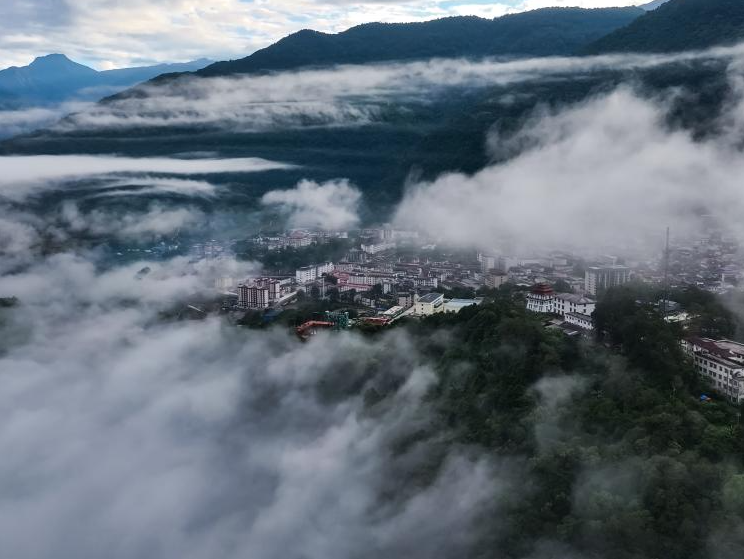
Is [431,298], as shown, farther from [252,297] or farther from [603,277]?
[252,297]

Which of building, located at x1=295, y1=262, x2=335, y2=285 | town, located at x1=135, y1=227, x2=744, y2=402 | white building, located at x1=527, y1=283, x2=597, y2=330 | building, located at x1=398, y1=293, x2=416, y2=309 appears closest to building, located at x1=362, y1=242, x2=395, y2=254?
town, located at x1=135, y1=227, x2=744, y2=402

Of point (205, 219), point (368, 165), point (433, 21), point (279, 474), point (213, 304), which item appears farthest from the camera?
point (433, 21)

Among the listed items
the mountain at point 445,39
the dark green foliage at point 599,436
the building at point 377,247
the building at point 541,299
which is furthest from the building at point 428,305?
the mountain at point 445,39

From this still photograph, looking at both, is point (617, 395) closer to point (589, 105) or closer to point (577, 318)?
point (577, 318)

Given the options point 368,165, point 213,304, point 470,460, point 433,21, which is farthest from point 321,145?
point 470,460

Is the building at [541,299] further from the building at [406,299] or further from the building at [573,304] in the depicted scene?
the building at [406,299]

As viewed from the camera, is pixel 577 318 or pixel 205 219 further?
pixel 205 219

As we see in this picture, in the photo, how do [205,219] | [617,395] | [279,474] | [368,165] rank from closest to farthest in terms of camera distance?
[617,395]
[279,474]
[205,219]
[368,165]
